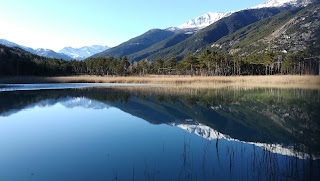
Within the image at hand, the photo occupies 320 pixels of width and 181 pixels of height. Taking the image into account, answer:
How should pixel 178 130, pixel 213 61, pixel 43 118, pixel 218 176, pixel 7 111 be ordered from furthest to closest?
pixel 213 61
pixel 7 111
pixel 43 118
pixel 178 130
pixel 218 176

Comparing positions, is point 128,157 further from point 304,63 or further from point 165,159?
point 304,63

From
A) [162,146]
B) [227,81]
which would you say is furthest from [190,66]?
[162,146]

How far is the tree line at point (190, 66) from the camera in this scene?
9944cm

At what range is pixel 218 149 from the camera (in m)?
10.3

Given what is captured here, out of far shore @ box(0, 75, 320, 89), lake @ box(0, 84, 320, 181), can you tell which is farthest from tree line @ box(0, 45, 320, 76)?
lake @ box(0, 84, 320, 181)

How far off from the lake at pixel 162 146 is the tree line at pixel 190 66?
81573 mm

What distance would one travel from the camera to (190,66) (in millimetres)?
109125

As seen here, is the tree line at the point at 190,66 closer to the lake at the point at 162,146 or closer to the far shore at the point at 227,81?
the far shore at the point at 227,81

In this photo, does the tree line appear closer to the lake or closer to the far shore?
the far shore

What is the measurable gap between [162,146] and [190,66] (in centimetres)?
9936

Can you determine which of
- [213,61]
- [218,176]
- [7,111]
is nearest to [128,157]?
[218,176]

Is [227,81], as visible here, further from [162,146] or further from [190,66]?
[190,66]

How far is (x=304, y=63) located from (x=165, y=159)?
367ft

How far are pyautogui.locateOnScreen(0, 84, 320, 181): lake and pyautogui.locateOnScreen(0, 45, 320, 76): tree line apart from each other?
268ft
